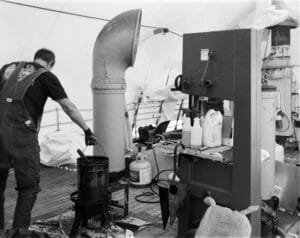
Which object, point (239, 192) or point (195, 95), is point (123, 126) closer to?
point (195, 95)

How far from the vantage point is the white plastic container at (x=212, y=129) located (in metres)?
2.39

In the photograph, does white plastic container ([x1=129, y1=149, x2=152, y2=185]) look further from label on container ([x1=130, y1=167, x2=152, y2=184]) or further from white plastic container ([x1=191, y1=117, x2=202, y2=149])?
white plastic container ([x1=191, y1=117, x2=202, y2=149])

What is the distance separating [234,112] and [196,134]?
0.32 meters

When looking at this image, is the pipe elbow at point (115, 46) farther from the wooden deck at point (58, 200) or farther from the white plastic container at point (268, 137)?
the white plastic container at point (268, 137)

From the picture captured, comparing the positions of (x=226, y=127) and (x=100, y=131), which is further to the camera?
(x=100, y=131)

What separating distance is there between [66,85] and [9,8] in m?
1.41

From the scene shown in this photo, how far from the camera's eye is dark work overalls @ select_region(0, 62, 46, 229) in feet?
8.30

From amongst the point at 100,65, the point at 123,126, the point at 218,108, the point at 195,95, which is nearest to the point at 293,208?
the point at 218,108

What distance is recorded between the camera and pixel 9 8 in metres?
3.91

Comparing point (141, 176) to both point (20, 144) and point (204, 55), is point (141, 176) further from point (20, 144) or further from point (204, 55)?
point (204, 55)

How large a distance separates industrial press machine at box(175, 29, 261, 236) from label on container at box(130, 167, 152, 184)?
54.3 inches

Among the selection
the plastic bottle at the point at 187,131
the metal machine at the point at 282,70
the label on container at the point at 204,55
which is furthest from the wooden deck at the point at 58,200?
the metal machine at the point at 282,70

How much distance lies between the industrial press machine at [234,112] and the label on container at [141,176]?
1380 mm

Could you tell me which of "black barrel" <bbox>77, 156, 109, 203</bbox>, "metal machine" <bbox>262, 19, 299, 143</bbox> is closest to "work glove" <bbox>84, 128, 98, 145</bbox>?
"black barrel" <bbox>77, 156, 109, 203</bbox>
